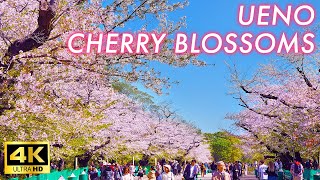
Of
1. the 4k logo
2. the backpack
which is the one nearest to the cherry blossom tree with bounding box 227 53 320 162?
Result: the backpack

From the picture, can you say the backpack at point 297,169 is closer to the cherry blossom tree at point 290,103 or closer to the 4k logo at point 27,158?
the cherry blossom tree at point 290,103

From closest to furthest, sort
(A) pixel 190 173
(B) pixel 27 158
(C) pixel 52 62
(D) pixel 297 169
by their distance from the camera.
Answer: (B) pixel 27 158, (C) pixel 52 62, (A) pixel 190 173, (D) pixel 297 169

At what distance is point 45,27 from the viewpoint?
11594mm

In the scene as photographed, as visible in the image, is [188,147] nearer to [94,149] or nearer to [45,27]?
[94,149]

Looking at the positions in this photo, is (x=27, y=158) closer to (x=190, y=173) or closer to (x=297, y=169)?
(x=190, y=173)

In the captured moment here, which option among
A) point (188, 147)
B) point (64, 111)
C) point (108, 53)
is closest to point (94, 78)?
point (108, 53)

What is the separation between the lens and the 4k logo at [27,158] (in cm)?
793

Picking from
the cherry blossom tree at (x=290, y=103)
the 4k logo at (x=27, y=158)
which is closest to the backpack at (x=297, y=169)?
the cherry blossom tree at (x=290, y=103)

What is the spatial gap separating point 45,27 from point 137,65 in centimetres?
218

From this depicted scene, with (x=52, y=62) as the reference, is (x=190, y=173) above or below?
below

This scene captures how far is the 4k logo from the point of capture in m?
7.93

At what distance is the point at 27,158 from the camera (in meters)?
8.04

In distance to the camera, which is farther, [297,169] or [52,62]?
[297,169]

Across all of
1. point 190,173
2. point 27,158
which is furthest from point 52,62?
point 190,173
